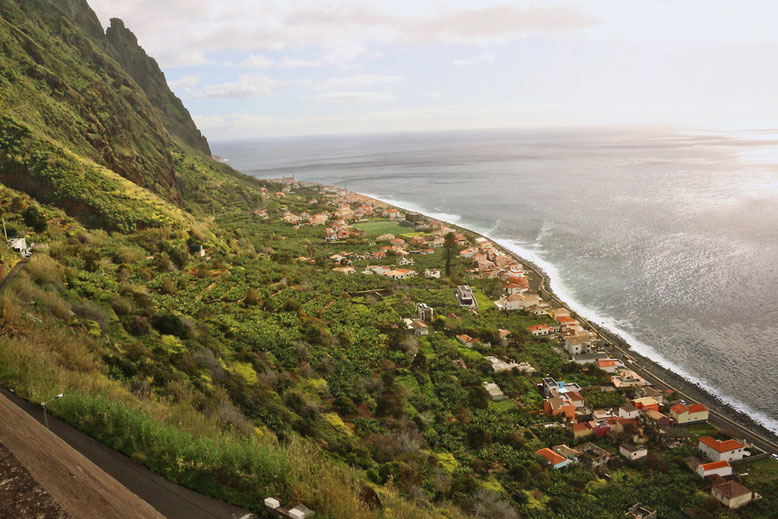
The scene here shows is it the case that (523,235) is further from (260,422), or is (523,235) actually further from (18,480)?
(18,480)

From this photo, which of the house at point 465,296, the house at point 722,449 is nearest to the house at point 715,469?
the house at point 722,449

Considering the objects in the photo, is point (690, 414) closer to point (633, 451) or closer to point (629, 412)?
point (629, 412)

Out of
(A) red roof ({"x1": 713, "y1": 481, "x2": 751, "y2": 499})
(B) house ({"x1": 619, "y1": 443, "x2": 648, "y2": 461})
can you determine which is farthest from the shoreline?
→ (B) house ({"x1": 619, "y1": 443, "x2": 648, "y2": 461})

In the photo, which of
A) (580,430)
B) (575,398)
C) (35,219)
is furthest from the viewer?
(575,398)

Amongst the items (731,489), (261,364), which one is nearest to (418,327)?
(261,364)

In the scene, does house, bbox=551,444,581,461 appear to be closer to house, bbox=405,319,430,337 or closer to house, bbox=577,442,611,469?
house, bbox=577,442,611,469

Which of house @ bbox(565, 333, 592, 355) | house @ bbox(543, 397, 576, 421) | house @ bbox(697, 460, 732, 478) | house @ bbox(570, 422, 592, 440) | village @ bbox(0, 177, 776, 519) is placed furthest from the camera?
house @ bbox(565, 333, 592, 355)
